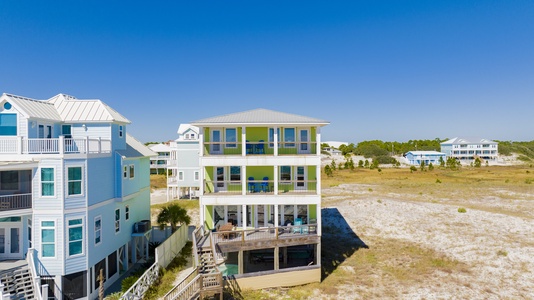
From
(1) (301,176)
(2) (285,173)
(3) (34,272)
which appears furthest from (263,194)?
(3) (34,272)

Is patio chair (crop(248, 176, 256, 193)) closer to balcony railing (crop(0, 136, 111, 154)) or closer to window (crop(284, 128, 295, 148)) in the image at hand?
window (crop(284, 128, 295, 148))

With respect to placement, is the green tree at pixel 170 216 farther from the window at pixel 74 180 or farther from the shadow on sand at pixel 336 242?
the shadow on sand at pixel 336 242

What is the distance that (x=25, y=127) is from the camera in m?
17.3

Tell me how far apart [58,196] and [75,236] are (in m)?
2.34

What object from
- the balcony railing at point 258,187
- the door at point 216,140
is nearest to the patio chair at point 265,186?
the balcony railing at point 258,187

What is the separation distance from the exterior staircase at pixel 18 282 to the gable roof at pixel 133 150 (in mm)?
8337

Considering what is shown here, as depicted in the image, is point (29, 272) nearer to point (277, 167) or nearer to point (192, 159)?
point (277, 167)

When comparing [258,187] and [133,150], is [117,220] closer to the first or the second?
[133,150]

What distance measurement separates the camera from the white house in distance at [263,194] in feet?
62.5

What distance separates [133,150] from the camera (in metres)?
23.6

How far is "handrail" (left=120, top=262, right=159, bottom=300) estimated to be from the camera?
16141 mm

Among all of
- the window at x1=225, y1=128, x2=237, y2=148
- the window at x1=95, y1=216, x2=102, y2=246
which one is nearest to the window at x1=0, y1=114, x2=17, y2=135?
the window at x1=95, y1=216, x2=102, y2=246

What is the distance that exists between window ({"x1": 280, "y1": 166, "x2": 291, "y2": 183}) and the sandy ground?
8.10 m

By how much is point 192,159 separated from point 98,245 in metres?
25.0
